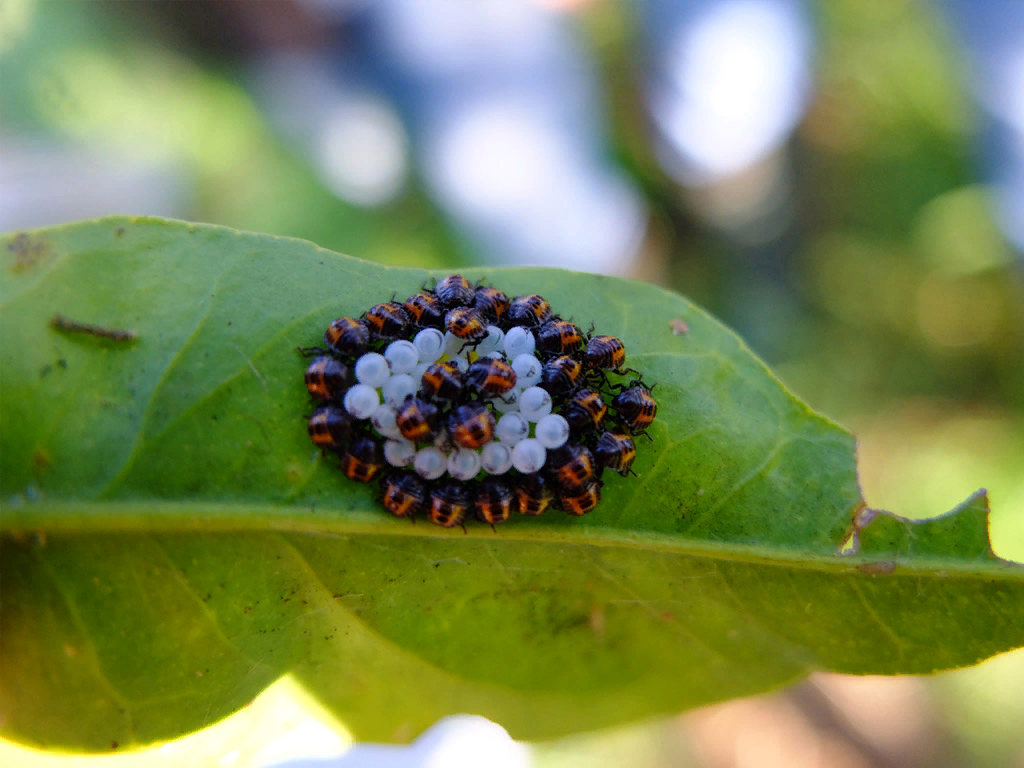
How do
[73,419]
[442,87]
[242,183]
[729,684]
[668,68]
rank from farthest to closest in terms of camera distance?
1. [668,68]
2. [442,87]
3. [242,183]
4. [729,684]
5. [73,419]

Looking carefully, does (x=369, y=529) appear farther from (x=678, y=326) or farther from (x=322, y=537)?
(x=678, y=326)

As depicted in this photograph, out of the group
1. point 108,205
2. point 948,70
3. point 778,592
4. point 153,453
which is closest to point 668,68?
point 948,70

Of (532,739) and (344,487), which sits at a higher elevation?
(344,487)

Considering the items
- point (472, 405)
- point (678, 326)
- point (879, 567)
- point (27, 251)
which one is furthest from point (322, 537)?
point (879, 567)

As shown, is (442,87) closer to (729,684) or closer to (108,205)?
(108,205)

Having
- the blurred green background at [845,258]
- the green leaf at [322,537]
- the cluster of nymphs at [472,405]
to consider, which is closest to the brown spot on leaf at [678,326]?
the green leaf at [322,537]

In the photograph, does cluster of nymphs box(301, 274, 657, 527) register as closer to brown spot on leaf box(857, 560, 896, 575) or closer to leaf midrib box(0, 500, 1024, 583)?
leaf midrib box(0, 500, 1024, 583)

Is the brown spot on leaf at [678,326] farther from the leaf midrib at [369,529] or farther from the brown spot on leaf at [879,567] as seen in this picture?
the brown spot on leaf at [879,567]
